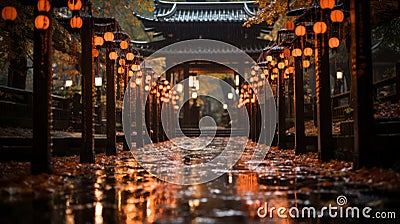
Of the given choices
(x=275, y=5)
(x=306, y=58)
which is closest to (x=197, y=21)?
(x=275, y=5)

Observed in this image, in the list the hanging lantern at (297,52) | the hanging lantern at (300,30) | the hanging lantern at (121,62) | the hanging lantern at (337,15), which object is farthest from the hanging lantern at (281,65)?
the hanging lantern at (121,62)

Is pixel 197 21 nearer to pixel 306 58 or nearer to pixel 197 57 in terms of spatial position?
pixel 197 57

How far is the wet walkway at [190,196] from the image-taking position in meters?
5.28

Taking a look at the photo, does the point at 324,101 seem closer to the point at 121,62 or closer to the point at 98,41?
the point at 98,41

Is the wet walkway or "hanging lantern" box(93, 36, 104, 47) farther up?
"hanging lantern" box(93, 36, 104, 47)

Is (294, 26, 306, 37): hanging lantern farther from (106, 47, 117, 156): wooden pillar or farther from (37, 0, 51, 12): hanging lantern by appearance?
(37, 0, 51, 12): hanging lantern

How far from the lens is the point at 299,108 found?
14.4 m

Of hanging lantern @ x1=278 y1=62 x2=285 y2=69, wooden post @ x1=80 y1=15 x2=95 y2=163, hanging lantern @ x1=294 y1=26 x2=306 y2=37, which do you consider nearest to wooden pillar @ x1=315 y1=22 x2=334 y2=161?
hanging lantern @ x1=294 y1=26 x2=306 y2=37

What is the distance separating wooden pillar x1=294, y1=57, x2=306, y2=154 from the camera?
47.2ft

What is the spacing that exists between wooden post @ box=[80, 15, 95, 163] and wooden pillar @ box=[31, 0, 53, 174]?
9.85 ft

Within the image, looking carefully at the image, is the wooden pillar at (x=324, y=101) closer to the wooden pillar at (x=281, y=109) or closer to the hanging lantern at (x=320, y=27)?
the hanging lantern at (x=320, y=27)

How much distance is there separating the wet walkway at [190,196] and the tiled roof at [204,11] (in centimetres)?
2478

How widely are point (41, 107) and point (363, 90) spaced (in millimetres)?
6827

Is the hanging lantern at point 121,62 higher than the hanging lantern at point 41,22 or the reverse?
higher
